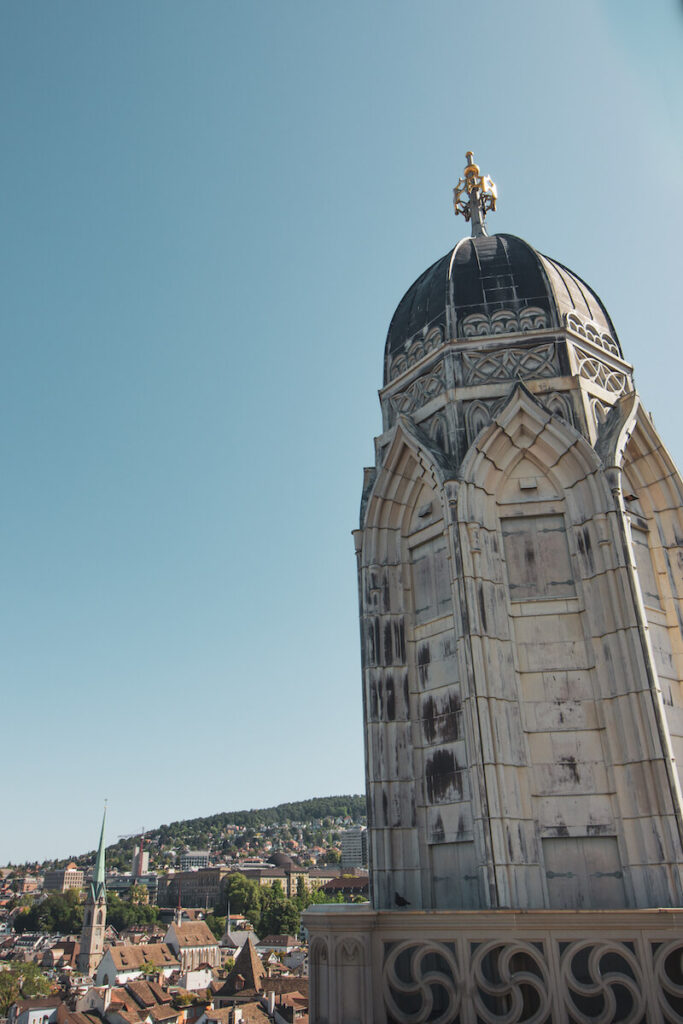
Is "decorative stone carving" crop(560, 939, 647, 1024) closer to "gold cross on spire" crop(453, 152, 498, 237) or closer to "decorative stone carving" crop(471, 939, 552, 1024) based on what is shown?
"decorative stone carving" crop(471, 939, 552, 1024)

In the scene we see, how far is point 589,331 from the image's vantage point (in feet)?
46.5

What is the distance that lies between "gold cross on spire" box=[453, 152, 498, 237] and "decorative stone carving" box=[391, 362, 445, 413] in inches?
210

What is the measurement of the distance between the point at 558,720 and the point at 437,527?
373 centimetres

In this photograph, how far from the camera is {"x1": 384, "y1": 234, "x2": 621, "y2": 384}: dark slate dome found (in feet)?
46.1

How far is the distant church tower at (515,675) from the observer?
348 inches

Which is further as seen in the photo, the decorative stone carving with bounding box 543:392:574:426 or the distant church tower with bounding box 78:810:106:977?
the distant church tower with bounding box 78:810:106:977

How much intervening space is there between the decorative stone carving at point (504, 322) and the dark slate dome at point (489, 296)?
0.06 feet

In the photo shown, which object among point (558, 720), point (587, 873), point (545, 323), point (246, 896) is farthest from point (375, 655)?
point (246, 896)

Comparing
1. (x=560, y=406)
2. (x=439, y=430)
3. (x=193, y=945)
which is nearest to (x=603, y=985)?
(x=560, y=406)

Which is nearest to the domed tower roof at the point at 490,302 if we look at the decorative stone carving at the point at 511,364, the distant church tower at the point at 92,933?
the decorative stone carving at the point at 511,364

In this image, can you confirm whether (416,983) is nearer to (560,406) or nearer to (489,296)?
(560,406)

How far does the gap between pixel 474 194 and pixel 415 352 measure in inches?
216

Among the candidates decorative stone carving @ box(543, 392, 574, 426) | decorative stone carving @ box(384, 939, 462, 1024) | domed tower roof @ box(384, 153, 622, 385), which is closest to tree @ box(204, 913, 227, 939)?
decorative stone carving @ box(384, 939, 462, 1024)

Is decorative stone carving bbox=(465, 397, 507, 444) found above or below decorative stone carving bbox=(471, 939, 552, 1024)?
above
